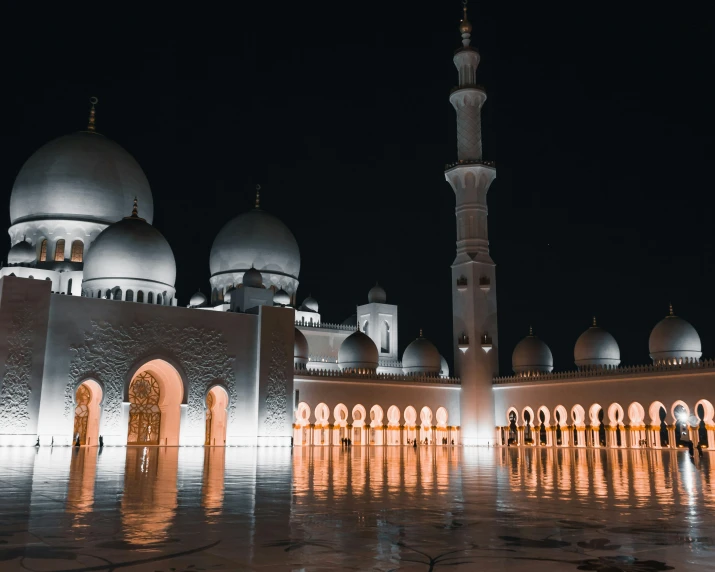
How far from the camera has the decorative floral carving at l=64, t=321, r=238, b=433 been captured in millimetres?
17734

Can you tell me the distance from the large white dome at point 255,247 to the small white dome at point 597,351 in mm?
9995

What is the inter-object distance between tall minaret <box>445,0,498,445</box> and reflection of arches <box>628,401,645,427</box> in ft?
15.5

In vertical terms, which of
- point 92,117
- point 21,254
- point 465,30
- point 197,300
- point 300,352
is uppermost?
point 465,30

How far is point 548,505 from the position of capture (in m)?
4.61

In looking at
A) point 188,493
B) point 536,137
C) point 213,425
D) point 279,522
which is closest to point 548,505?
point 279,522

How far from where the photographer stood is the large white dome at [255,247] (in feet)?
83.5

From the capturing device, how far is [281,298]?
81.2 feet

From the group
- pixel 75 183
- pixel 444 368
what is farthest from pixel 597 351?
pixel 75 183

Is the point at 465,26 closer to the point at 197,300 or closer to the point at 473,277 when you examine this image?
the point at 473,277

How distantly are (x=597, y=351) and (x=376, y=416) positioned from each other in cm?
743

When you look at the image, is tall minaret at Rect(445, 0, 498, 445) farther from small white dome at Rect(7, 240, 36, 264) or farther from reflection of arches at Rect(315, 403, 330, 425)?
small white dome at Rect(7, 240, 36, 264)

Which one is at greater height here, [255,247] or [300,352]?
[255,247]

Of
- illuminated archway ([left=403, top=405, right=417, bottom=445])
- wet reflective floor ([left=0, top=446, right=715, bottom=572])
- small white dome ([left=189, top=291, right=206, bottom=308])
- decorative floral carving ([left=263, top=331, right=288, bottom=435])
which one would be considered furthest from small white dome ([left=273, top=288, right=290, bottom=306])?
wet reflective floor ([left=0, top=446, right=715, bottom=572])

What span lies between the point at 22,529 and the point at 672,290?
25986 millimetres
